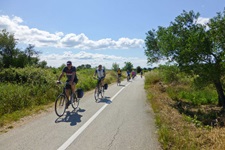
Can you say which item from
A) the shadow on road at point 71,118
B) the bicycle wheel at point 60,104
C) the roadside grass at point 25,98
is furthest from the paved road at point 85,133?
the roadside grass at point 25,98

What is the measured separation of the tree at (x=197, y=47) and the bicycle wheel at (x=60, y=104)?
860 centimetres

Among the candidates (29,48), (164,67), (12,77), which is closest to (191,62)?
(164,67)

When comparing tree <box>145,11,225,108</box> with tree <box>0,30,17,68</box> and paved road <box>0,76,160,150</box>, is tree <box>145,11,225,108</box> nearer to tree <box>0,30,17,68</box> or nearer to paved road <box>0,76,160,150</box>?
paved road <box>0,76,160,150</box>

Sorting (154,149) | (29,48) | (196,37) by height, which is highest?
(29,48)

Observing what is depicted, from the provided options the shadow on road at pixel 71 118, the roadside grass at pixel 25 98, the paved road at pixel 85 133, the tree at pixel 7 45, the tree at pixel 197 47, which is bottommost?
the paved road at pixel 85 133

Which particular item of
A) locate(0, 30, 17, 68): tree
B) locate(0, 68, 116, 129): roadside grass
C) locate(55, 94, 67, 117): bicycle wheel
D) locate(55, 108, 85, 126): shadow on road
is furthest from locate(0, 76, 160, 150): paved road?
locate(0, 30, 17, 68): tree

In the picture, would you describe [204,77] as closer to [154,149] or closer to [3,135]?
[154,149]

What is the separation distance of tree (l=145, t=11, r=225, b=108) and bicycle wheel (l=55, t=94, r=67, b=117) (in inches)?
339

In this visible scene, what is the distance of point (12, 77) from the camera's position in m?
18.8

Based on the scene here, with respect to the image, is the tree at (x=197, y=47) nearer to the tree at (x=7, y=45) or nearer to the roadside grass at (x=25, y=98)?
the roadside grass at (x=25, y=98)

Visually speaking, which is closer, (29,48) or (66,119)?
(66,119)

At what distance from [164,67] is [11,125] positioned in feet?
41.3

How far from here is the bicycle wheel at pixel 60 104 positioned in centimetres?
875

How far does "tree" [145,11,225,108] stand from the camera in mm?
13930
